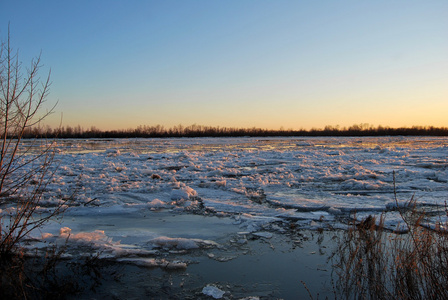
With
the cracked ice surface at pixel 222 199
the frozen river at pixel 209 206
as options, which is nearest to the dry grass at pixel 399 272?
the cracked ice surface at pixel 222 199

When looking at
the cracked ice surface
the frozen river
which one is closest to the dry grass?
the cracked ice surface

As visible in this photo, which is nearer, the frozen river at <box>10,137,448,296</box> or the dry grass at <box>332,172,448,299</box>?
the dry grass at <box>332,172,448,299</box>

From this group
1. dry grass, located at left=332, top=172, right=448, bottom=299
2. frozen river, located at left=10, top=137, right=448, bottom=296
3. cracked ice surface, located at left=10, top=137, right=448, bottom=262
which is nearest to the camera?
dry grass, located at left=332, top=172, right=448, bottom=299

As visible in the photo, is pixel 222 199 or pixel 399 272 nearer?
pixel 399 272

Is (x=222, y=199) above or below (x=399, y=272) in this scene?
below

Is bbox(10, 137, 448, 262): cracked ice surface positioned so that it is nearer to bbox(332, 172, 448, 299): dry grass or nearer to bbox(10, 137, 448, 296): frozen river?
bbox(10, 137, 448, 296): frozen river

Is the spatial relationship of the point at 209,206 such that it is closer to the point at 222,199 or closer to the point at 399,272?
the point at 222,199

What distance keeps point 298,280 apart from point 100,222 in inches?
138

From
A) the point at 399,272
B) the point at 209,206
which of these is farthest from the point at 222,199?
the point at 399,272

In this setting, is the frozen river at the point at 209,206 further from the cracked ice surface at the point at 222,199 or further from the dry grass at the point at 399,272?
the dry grass at the point at 399,272

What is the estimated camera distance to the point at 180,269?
3502mm

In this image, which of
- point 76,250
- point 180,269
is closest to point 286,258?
point 180,269

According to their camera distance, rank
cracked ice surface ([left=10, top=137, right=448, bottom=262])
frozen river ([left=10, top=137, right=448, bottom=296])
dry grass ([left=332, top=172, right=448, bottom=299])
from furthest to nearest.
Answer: cracked ice surface ([left=10, top=137, right=448, bottom=262]), frozen river ([left=10, top=137, right=448, bottom=296]), dry grass ([left=332, top=172, right=448, bottom=299])

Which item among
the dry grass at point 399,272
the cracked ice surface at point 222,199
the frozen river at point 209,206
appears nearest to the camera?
the dry grass at point 399,272
